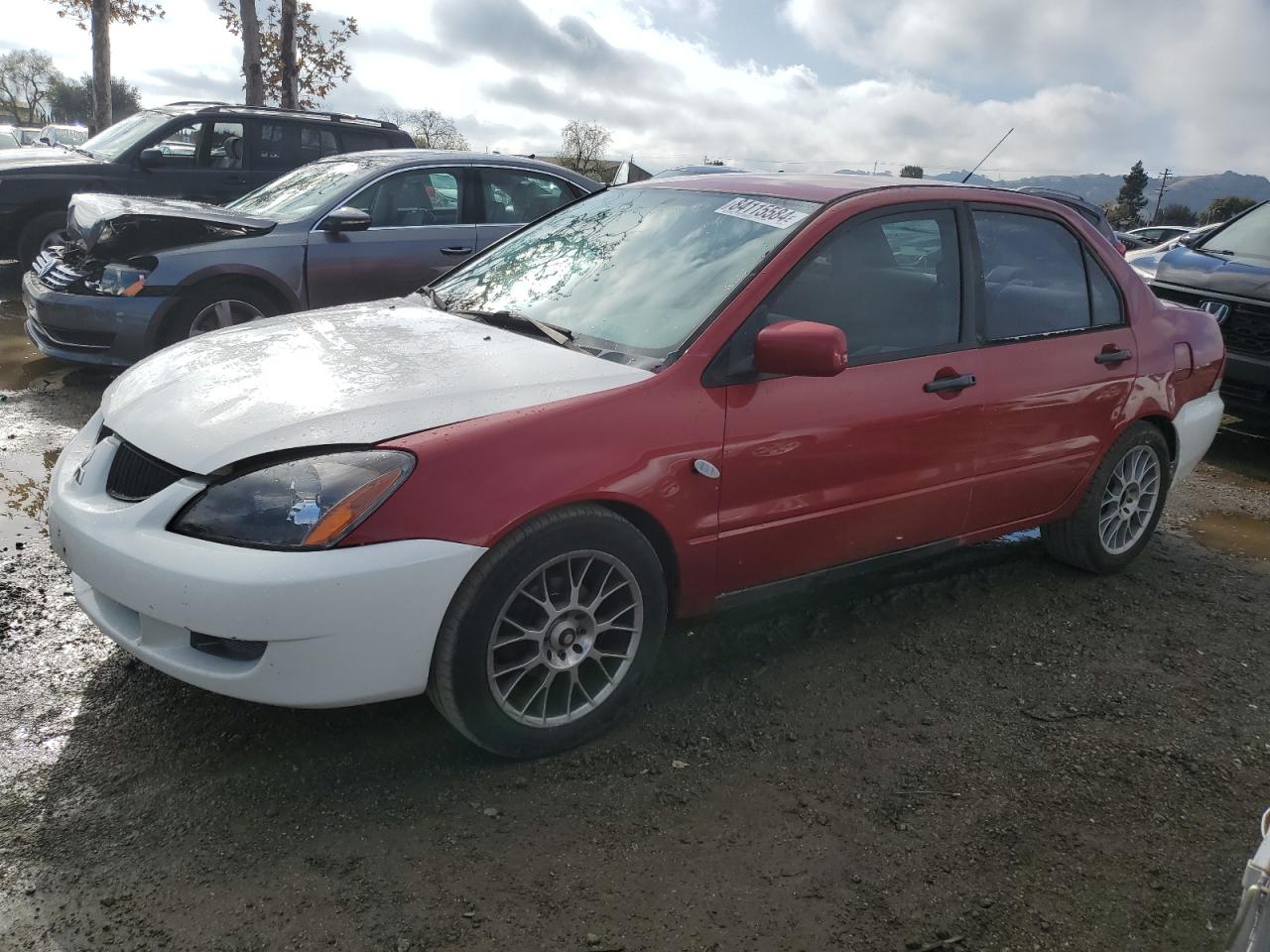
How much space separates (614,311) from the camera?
3.38 m

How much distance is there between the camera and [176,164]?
9.28 m

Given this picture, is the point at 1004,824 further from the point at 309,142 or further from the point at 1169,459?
the point at 309,142

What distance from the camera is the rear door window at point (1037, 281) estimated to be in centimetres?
387

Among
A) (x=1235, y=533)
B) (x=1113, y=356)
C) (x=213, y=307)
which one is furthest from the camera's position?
Answer: (x=213, y=307)

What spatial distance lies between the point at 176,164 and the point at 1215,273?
8.58 meters

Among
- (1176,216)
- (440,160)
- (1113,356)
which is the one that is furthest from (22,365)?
(1176,216)

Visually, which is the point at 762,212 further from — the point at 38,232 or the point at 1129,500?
the point at 38,232

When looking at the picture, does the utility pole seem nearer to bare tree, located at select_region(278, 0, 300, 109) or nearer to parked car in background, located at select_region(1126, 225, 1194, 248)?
parked car in background, located at select_region(1126, 225, 1194, 248)

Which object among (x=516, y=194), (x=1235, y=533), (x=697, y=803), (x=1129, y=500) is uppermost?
(x=516, y=194)

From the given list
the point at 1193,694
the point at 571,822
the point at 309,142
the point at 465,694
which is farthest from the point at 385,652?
the point at 309,142

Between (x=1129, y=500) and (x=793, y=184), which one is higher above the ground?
(x=793, y=184)

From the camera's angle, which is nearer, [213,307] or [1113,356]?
[1113,356]

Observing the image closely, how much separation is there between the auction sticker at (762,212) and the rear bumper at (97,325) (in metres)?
4.12

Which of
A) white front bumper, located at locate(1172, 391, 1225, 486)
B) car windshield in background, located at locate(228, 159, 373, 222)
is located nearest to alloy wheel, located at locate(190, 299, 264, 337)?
car windshield in background, located at locate(228, 159, 373, 222)
